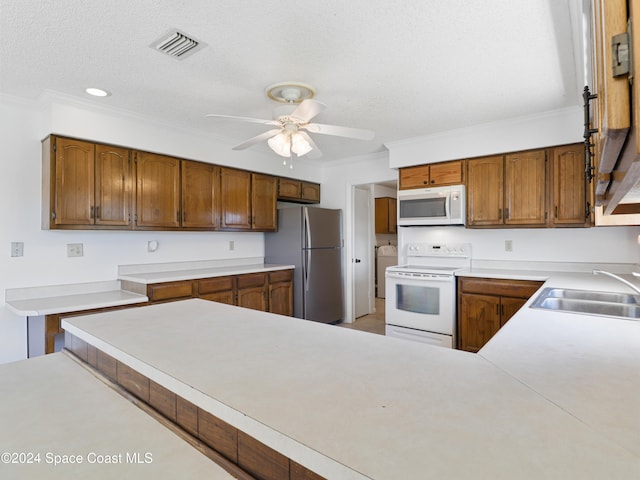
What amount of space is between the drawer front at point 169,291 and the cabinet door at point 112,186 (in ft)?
2.07

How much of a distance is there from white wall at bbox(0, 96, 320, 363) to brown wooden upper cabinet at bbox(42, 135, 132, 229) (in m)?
0.11

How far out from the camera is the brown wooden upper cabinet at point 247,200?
3.81m

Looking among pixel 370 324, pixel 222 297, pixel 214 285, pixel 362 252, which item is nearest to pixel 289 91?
pixel 214 285

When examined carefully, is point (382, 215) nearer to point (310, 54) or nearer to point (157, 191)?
point (157, 191)

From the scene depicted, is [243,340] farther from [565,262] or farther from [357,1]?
[565,262]

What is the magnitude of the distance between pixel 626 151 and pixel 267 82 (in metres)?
2.24

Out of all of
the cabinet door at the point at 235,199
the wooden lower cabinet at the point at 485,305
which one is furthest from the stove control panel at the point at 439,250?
the cabinet door at the point at 235,199

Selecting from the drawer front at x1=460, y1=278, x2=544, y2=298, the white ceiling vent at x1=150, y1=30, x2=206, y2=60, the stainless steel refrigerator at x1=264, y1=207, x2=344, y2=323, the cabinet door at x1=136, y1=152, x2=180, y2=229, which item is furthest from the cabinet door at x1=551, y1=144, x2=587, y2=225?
the cabinet door at x1=136, y1=152, x2=180, y2=229

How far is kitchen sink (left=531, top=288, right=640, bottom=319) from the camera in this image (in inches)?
71.0

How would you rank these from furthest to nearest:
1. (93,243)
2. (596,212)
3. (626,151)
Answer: (93,243) → (596,212) → (626,151)

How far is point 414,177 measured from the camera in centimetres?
386

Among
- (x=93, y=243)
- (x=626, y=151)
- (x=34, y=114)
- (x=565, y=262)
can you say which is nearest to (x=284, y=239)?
(x=93, y=243)

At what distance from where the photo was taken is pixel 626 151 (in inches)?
21.5

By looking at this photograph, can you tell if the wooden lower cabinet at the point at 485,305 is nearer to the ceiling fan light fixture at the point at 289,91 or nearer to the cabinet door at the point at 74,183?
the ceiling fan light fixture at the point at 289,91
